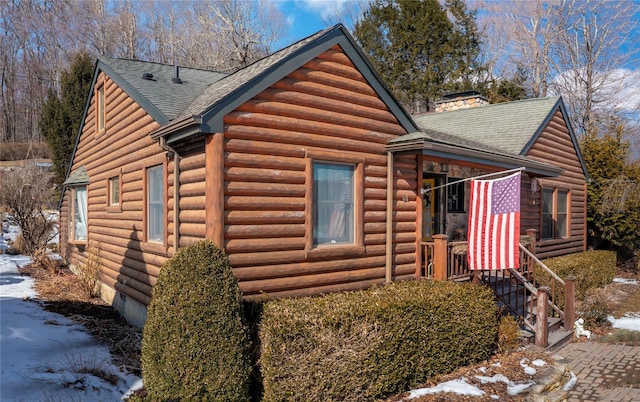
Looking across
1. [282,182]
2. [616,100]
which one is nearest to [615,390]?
[282,182]

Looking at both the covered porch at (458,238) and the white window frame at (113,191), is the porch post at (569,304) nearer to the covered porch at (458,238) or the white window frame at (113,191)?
the covered porch at (458,238)

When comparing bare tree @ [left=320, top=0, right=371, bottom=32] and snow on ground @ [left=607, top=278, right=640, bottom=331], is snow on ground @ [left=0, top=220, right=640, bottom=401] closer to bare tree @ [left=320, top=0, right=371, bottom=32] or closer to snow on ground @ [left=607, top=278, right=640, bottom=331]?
snow on ground @ [left=607, top=278, right=640, bottom=331]

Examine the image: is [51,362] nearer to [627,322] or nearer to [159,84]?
[159,84]

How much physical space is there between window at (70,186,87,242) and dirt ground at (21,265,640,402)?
1.23 m

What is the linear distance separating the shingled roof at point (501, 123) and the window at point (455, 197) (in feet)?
7.10

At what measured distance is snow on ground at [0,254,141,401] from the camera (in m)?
5.65

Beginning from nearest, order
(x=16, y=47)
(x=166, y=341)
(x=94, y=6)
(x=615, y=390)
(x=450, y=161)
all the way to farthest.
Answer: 1. (x=166, y=341)
2. (x=615, y=390)
3. (x=450, y=161)
4. (x=94, y=6)
5. (x=16, y=47)

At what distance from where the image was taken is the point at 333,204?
25.9ft

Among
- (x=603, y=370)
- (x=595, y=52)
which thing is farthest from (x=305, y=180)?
(x=595, y=52)

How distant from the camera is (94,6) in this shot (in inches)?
1356

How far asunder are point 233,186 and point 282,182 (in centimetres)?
87

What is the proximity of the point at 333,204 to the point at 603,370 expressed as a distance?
18.4 ft

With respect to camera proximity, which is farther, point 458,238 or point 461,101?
point 461,101

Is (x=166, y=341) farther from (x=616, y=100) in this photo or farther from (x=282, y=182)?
(x=616, y=100)
